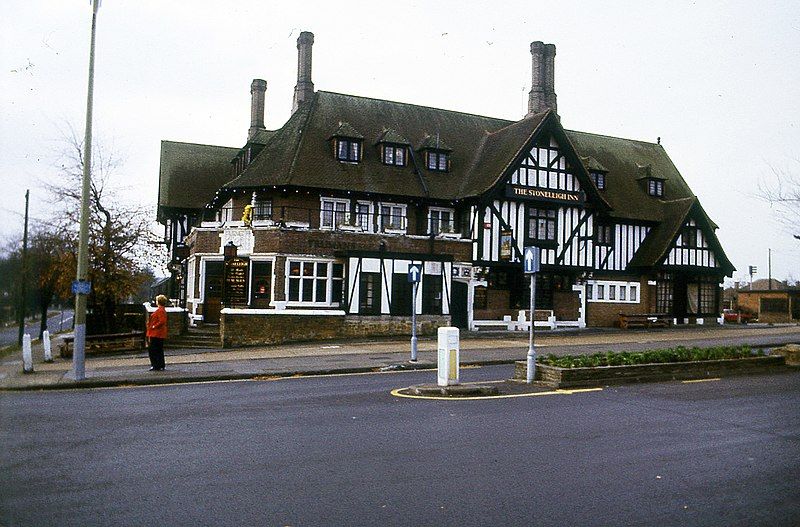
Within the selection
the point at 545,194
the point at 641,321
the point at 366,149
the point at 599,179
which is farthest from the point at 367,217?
the point at 641,321

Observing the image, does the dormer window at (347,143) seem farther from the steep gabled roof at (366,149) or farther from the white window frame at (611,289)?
the white window frame at (611,289)

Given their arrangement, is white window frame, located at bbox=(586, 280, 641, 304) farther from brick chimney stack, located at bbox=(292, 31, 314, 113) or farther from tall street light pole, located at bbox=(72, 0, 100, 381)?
tall street light pole, located at bbox=(72, 0, 100, 381)

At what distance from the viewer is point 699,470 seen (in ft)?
24.8

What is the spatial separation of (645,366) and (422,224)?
19.0 metres

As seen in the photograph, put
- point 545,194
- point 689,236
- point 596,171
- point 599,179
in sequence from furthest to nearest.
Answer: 1. point 599,179
2. point 596,171
3. point 689,236
4. point 545,194

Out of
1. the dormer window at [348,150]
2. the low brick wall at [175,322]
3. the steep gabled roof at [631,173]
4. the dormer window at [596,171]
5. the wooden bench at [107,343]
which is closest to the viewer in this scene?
the wooden bench at [107,343]

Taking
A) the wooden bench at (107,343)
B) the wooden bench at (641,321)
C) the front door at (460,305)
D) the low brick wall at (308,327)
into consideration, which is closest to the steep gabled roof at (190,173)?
the wooden bench at (107,343)

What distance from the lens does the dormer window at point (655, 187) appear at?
4003 centimetres

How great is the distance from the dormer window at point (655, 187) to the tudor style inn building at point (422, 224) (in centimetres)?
10

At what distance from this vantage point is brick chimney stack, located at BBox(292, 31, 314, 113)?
3678 cm

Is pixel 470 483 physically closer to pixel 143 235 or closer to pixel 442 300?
pixel 442 300

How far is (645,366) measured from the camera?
14.5m

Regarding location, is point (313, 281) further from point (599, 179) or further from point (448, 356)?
point (599, 179)

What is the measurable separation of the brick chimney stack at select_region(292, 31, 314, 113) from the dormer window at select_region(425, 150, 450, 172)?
747cm
